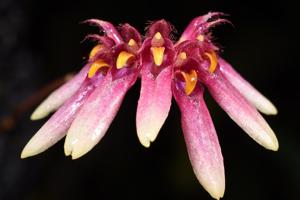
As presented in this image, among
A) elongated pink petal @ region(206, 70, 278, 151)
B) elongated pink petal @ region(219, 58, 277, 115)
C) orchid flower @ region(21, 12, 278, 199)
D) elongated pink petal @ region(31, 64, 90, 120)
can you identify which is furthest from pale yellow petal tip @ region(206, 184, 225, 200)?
elongated pink petal @ region(31, 64, 90, 120)

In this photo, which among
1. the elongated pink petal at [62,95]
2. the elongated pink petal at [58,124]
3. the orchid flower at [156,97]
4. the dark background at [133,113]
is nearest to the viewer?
the orchid flower at [156,97]

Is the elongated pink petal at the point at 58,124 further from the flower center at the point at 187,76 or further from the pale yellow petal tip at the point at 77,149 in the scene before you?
the flower center at the point at 187,76

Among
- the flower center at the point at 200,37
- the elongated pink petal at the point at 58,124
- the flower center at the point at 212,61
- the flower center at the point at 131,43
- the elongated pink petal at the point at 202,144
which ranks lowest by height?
the elongated pink petal at the point at 202,144

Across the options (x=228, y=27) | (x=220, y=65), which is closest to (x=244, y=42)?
(x=228, y=27)

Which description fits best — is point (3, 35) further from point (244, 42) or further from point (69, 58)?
point (244, 42)

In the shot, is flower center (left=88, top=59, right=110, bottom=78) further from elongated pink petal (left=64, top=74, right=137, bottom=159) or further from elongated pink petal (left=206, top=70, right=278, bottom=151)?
elongated pink petal (left=206, top=70, right=278, bottom=151)

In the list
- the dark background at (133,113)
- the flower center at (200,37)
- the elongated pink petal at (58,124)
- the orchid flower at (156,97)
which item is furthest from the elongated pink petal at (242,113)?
the dark background at (133,113)
